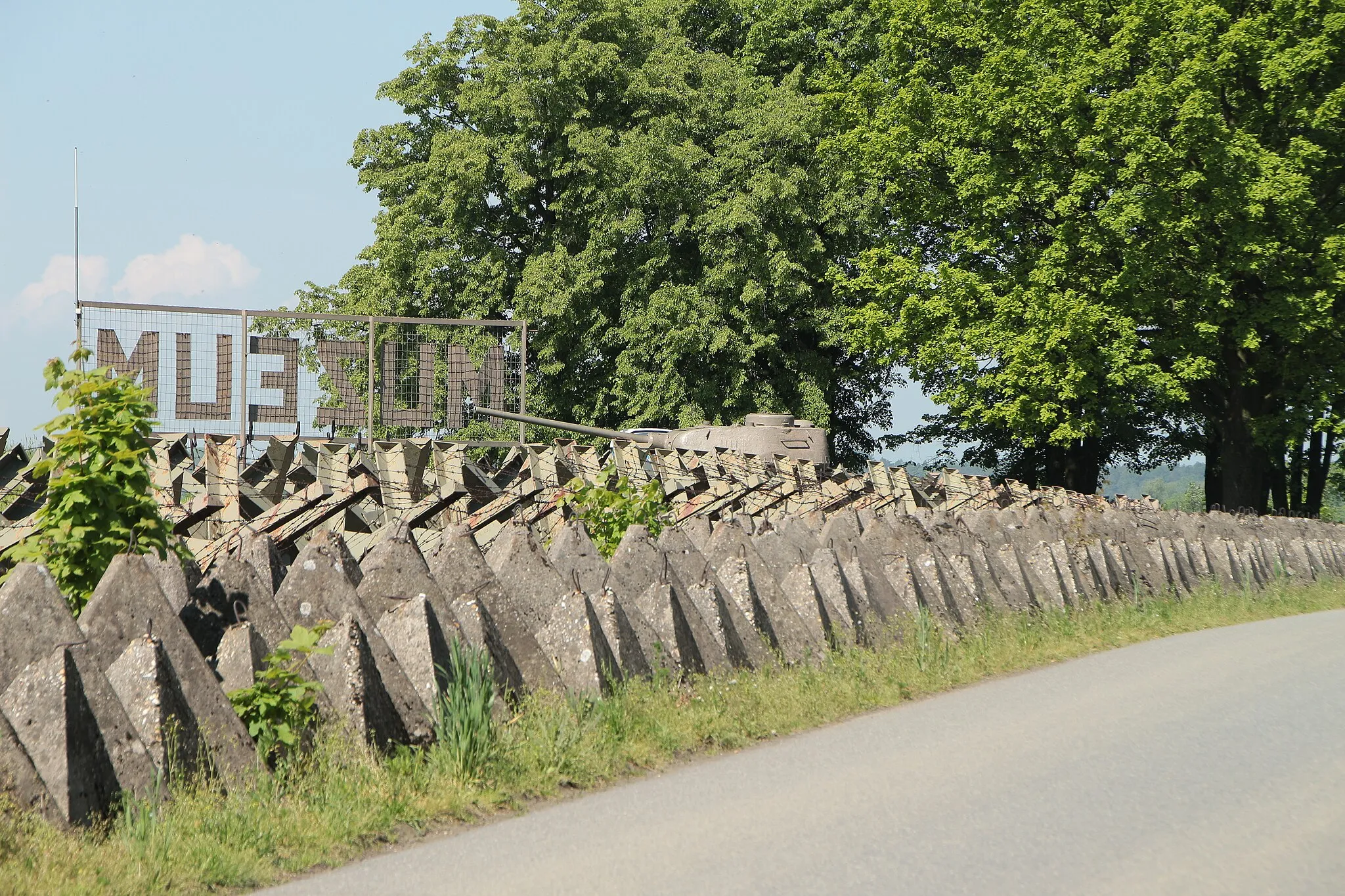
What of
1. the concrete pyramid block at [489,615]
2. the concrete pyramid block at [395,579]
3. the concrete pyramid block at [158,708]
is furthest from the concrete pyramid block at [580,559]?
the concrete pyramid block at [158,708]

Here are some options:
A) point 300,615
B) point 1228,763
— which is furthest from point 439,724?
point 1228,763

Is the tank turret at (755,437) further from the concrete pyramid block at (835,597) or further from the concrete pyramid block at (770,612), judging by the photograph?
the concrete pyramid block at (770,612)

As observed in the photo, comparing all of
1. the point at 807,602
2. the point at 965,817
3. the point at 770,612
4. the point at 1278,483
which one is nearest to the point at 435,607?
the point at 965,817

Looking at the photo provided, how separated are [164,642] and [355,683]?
2.70 ft

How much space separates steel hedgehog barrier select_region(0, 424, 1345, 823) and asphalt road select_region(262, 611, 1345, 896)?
0.87 metres

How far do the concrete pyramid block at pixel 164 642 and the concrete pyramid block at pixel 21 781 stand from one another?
731 mm

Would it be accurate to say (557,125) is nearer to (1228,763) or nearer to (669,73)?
(669,73)

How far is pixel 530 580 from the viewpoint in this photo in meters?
8.59

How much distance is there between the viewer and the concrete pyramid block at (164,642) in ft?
19.5

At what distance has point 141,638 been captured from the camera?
19.4 ft

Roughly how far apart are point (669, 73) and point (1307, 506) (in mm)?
23734

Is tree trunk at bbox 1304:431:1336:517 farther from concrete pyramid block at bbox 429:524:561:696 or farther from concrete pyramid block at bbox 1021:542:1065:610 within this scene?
concrete pyramid block at bbox 429:524:561:696

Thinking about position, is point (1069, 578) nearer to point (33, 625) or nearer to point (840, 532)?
point (840, 532)

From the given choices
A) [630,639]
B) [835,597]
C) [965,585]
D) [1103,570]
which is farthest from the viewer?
[1103,570]
